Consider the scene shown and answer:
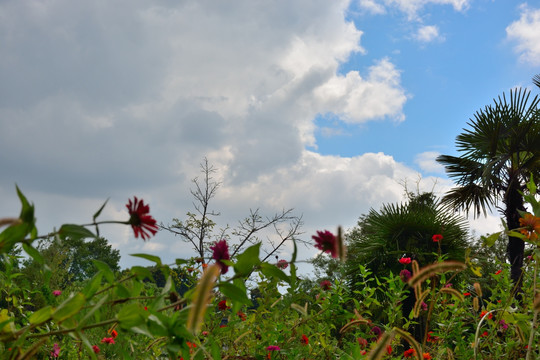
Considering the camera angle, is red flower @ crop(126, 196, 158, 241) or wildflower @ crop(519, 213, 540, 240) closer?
red flower @ crop(126, 196, 158, 241)

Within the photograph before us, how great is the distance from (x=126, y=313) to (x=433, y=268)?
26.3 inches

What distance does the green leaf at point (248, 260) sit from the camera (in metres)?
0.98

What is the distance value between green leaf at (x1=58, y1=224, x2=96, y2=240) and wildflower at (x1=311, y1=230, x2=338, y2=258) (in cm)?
55

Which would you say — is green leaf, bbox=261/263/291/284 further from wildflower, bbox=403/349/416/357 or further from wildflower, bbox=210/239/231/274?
wildflower, bbox=403/349/416/357

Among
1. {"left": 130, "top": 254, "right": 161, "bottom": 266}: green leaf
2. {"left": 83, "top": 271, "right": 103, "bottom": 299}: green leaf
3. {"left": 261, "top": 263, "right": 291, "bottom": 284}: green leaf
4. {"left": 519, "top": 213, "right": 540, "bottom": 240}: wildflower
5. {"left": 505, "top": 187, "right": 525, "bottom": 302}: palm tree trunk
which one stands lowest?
{"left": 83, "top": 271, "right": 103, "bottom": 299}: green leaf

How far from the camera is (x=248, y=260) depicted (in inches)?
38.9

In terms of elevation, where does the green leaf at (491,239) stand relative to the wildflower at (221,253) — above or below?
above

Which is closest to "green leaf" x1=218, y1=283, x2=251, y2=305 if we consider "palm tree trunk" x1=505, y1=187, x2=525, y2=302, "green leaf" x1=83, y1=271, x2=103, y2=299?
"green leaf" x1=83, y1=271, x2=103, y2=299

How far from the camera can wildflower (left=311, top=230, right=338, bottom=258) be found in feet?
3.86

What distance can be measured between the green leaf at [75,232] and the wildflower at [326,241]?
553mm

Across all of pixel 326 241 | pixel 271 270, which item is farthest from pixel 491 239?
pixel 271 270

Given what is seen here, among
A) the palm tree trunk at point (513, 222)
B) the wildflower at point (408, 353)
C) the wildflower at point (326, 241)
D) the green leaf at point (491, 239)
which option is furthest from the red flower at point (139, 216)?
the palm tree trunk at point (513, 222)

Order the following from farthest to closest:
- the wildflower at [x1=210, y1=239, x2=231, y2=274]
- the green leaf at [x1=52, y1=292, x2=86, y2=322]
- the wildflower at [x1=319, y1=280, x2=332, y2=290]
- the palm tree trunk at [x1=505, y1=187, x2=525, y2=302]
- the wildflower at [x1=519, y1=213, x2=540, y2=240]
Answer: the palm tree trunk at [x1=505, y1=187, x2=525, y2=302]
the wildflower at [x1=319, y1=280, x2=332, y2=290]
the wildflower at [x1=519, y1=213, x2=540, y2=240]
the wildflower at [x1=210, y1=239, x2=231, y2=274]
the green leaf at [x1=52, y1=292, x2=86, y2=322]

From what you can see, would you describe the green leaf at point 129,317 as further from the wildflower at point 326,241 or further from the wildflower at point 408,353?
the wildflower at point 408,353
